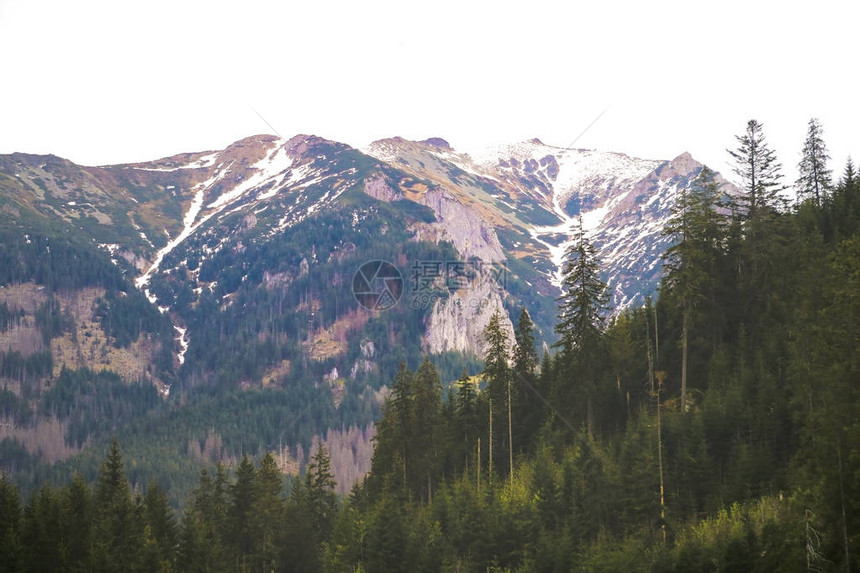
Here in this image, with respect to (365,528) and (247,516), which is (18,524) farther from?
(365,528)

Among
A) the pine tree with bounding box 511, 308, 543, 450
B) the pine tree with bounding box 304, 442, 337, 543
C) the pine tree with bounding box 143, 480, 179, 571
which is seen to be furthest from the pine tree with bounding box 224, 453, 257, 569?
the pine tree with bounding box 511, 308, 543, 450

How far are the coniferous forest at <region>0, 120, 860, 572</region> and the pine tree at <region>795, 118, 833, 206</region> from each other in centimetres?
21

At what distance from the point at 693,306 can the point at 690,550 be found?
21.6m

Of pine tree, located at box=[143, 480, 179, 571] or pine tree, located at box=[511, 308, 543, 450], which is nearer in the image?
pine tree, located at box=[143, 480, 179, 571]

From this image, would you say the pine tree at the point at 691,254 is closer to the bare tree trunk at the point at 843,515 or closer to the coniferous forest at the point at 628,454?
the coniferous forest at the point at 628,454

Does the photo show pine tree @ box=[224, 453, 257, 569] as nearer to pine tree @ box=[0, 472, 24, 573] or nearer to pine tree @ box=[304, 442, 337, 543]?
pine tree @ box=[304, 442, 337, 543]

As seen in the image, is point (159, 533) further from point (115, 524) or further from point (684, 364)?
point (684, 364)

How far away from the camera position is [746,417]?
51781 mm

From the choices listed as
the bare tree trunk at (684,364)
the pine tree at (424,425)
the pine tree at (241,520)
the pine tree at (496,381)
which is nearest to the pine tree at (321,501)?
the pine tree at (241,520)

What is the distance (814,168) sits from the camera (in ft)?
271

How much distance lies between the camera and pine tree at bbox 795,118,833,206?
80.4 m

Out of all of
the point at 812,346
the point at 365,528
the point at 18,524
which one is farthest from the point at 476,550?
Result: the point at 18,524

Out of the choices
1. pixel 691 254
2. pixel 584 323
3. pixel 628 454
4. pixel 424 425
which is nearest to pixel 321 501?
pixel 424 425

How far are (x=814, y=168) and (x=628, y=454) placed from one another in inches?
1708
